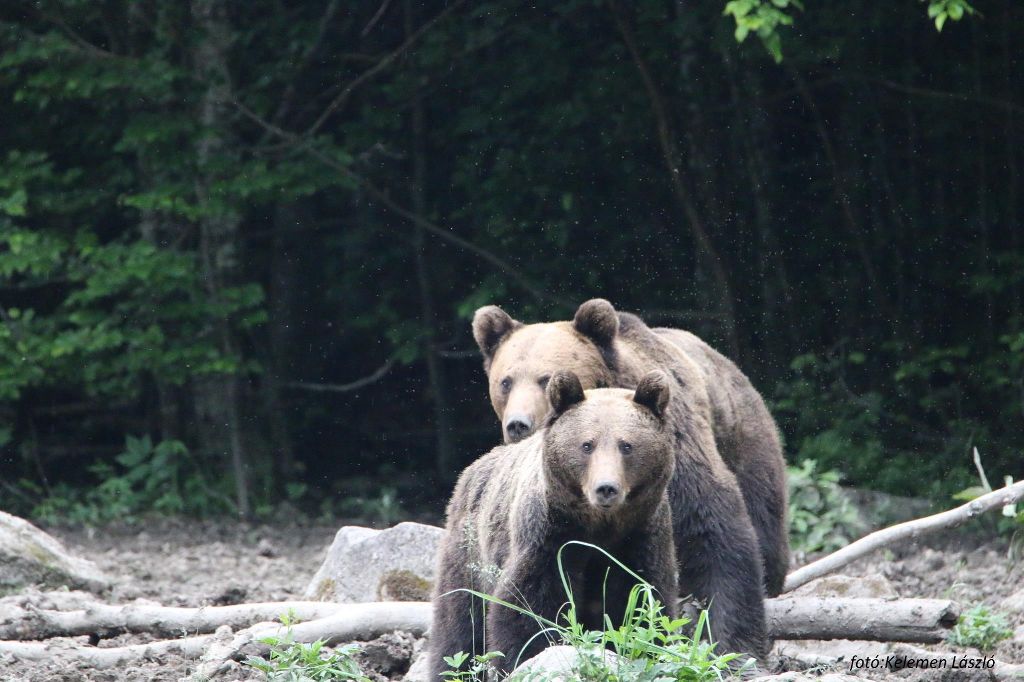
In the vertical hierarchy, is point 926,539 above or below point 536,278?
below

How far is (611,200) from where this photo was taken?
1094 cm

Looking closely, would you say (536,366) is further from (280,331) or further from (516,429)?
(280,331)

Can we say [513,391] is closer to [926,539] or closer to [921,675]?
[921,675]

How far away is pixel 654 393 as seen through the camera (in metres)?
3.92

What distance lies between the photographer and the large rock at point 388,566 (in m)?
5.82

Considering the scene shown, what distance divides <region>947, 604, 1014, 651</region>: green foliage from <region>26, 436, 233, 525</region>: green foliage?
6.82 meters

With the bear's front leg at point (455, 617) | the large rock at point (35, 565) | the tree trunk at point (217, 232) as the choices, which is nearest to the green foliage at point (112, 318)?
the tree trunk at point (217, 232)

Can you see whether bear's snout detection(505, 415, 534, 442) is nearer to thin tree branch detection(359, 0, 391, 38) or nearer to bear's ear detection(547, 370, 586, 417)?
bear's ear detection(547, 370, 586, 417)

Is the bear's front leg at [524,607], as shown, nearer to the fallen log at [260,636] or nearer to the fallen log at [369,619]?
the fallen log at [260,636]

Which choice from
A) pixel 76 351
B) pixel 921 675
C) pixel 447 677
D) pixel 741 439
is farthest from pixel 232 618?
pixel 76 351

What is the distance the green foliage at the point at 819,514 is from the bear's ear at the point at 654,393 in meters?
4.18

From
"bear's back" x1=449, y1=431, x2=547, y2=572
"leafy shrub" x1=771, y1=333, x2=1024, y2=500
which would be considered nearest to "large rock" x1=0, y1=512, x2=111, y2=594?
"bear's back" x1=449, y1=431, x2=547, y2=572

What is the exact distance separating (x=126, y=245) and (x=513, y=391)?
274 inches

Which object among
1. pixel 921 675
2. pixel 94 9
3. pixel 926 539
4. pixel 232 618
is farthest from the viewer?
pixel 94 9
